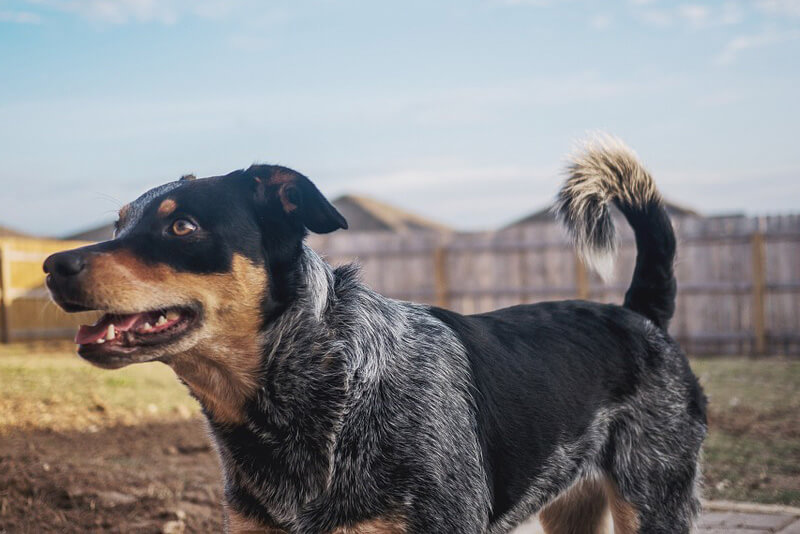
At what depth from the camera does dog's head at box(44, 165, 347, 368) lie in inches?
106

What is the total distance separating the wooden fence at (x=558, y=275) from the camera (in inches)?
618

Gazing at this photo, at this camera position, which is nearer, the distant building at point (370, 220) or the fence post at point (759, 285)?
the fence post at point (759, 285)

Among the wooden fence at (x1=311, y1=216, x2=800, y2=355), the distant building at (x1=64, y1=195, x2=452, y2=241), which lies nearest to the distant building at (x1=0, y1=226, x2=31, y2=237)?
the distant building at (x1=64, y1=195, x2=452, y2=241)

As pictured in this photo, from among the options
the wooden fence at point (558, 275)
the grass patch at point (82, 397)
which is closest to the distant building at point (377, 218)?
the wooden fence at point (558, 275)

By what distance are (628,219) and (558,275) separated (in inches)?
517

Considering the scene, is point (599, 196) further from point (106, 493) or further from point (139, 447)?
point (139, 447)

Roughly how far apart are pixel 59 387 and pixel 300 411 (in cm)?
822

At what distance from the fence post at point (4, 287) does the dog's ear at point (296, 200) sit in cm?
1648

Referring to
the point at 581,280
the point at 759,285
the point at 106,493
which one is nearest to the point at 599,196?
the point at 106,493

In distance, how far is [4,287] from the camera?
17719 millimetres

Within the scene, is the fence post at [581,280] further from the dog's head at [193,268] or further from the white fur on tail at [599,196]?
the dog's head at [193,268]

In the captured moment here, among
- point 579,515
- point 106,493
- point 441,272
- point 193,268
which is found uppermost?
point 193,268

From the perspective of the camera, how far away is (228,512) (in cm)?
309

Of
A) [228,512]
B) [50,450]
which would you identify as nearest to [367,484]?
[228,512]
